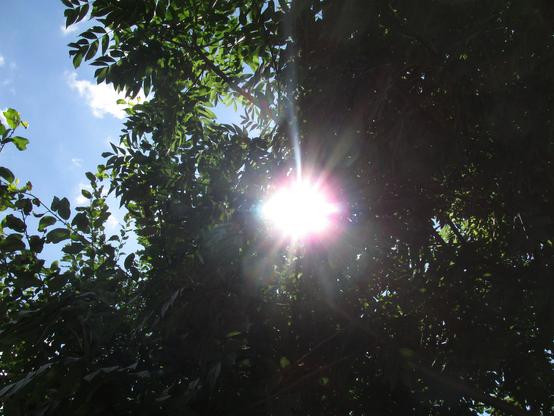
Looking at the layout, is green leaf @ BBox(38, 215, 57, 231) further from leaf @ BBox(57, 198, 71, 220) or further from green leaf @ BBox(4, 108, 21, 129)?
green leaf @ BBox(4, 108, 21, 129)

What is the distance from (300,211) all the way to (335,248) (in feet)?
1.06

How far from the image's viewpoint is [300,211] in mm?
2746

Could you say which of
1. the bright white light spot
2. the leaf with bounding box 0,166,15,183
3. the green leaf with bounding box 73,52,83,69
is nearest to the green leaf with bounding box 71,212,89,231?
the leaf with bounding box 0,166,15,183

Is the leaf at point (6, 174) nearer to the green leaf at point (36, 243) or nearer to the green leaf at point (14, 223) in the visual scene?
the green leaf at point (14, 223)

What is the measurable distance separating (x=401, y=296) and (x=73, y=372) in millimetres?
2235

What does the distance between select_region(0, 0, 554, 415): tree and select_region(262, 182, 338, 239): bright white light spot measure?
12 centimetres

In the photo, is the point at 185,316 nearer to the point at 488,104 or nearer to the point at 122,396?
the point at 122,396

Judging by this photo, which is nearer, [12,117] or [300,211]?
[12,117]

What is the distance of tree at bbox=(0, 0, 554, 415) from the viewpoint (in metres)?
1.94

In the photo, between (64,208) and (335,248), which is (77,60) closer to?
(64,208)

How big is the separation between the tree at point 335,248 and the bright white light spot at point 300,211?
12cm

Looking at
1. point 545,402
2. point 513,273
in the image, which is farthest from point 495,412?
point 513,273

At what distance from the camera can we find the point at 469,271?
2732mm

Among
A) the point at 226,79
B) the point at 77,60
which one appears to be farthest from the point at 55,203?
the point at 226,79
